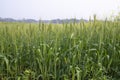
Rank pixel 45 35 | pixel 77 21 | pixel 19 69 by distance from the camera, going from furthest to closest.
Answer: pixel 77 21 < pixel 45 35 < pixel 19 69

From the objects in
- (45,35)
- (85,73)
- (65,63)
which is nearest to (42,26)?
(45,35)

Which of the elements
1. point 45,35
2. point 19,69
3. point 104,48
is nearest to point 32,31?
point 45,35

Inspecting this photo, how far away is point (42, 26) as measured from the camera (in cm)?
336

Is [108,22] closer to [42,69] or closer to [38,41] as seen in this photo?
[38,41]

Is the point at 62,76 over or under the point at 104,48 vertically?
under

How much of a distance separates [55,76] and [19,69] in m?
0.54

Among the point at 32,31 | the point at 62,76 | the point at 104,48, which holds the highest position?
the point at 32,31

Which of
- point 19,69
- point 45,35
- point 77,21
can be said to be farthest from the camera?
point 77,21

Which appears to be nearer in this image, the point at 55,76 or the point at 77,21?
the point at 55,76

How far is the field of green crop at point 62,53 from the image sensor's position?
3.05 meters

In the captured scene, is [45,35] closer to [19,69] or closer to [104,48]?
[19,69]

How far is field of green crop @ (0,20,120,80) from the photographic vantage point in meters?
3.05

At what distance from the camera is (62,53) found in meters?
3.23

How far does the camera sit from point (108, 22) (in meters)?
3.98
